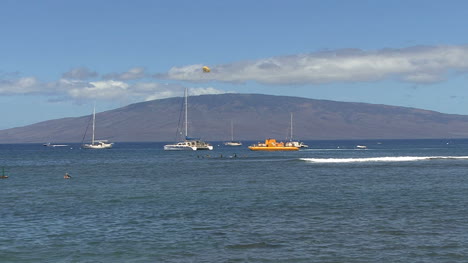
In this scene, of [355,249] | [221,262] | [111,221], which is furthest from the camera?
[111,221]

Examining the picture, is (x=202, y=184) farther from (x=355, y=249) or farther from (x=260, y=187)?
(x=355, y=249)

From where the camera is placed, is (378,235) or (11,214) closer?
(378,235)

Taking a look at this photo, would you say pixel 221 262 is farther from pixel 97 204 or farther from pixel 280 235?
pixel 97 204

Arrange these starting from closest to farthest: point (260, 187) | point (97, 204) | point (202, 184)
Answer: point (97, 204)
point (260, 187)
point (202, 184)

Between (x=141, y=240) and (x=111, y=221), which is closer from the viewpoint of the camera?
(x=141, y=240)

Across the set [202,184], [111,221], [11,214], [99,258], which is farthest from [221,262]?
[202,184]

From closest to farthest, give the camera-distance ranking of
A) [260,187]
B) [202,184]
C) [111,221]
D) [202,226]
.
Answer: [202,226] → [111,221] → [260,187] → [202,184]

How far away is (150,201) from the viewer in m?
63.4

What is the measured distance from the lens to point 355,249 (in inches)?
1441

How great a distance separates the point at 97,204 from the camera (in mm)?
60812

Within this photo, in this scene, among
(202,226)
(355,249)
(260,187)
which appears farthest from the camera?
(260,187)

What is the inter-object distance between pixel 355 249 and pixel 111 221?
20532 mm

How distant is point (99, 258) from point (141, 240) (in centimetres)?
502

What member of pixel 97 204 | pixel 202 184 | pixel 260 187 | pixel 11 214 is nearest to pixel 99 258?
pixel 11 214
